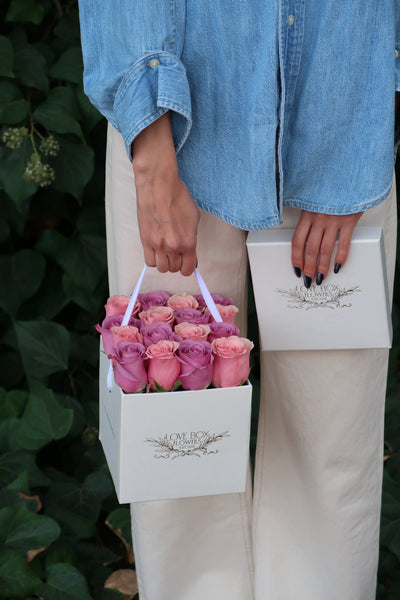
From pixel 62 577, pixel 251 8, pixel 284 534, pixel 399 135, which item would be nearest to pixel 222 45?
pixel 251 8

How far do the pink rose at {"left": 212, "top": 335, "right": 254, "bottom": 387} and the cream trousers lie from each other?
165 millimetres

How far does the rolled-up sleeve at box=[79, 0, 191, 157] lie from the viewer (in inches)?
32.7

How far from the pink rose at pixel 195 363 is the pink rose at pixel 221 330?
4cm

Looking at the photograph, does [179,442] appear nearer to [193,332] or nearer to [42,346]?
[193,332]

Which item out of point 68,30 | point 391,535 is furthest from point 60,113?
point 391,535

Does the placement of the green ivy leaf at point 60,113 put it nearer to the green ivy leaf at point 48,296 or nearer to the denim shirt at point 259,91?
the green ivy leaf at point 48,296

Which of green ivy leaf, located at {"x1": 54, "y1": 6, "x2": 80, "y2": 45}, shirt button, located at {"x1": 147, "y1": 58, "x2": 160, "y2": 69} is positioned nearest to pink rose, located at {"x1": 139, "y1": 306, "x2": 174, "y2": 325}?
shirt button, located at {"x1": 147, "y1": 58, "x2": 160, "y2": 69}

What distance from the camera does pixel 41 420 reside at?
1.54 meters

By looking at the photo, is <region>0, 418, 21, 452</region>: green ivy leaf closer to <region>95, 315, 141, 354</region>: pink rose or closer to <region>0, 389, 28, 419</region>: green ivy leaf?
<region>0, 389, 28, 419</region>: green ivy leaf

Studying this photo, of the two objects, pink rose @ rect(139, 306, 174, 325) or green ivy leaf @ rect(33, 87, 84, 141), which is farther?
green ivy leaf @ rect(33, 87, 84, 141)

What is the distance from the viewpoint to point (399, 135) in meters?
0.97

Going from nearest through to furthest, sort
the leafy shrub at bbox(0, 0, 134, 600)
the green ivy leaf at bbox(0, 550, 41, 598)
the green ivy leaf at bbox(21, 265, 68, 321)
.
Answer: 1. the green ivy leaf at bbox(0, 550, 41, 598)
2. the leafy shrub at bbox(0, 0, 134, 600)
3. the green ivy leaf at bbox(21, 265, 68, 321)

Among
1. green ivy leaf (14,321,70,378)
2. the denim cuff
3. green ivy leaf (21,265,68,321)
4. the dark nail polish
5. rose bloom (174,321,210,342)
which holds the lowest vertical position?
green ivy leaf (14,321,70,378)

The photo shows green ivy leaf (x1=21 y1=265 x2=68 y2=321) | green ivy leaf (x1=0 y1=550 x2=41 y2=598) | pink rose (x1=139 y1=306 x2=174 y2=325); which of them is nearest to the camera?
pink rose (x1=139 y1=306 x2=174 y2=325)
